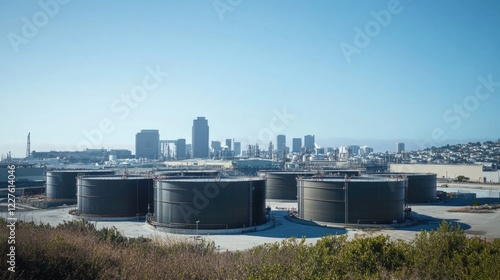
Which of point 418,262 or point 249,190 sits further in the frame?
point 249,190

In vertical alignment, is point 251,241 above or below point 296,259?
below

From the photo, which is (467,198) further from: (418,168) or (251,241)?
(251,241)

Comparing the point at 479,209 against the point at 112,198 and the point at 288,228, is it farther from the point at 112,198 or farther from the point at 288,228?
the point at 112,198

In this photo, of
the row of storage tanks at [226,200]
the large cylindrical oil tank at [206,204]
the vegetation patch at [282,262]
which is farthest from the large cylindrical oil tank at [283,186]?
the vegetation patch at [282,262]

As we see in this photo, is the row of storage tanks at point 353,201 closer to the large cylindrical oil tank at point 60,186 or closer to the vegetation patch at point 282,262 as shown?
the vegetation patch at point 282,262

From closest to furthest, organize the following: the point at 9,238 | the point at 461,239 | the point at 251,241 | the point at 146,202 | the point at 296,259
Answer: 1. the point at 9,238
2. the point at 296,259
3. the point at 461,239
4. the point at 251,241
5. the point at 146,202

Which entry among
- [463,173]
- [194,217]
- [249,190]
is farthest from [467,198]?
[194,217]

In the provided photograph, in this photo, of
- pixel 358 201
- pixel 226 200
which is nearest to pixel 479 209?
pixel 358 201
